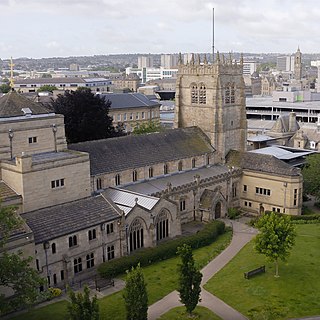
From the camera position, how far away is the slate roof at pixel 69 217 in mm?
51812

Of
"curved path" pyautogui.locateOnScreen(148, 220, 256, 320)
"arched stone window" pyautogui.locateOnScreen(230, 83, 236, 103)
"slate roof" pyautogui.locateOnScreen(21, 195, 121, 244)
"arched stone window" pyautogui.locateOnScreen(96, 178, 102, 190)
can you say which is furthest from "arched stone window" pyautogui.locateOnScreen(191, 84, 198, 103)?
"slate roof" pyautogui.locateOnScreen(21, 195, 121, 244)

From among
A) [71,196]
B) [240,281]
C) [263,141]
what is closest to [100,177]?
[71,196]

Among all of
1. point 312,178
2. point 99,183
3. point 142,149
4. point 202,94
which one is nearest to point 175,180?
point 142,149

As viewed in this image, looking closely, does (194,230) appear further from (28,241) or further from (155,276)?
(28,241)

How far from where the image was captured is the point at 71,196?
59.5m

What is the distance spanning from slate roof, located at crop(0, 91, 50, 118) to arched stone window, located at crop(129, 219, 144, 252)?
18.3m

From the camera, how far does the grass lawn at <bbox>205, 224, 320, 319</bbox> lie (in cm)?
4672

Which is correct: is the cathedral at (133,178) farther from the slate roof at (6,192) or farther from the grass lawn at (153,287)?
the grass lawn at (153,287)

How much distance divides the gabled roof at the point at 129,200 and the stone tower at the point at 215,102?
24.5m

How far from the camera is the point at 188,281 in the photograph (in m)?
44.0

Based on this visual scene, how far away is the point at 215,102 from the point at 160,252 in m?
32.3

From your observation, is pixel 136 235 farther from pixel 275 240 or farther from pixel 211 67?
pixel 211 67

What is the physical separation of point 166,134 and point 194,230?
1767cm

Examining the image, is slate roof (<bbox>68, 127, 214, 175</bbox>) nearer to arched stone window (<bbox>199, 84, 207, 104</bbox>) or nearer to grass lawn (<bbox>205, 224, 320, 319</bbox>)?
arched stone window (<bbox>199, 84, 207, 104</bbox>)
